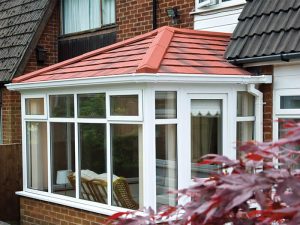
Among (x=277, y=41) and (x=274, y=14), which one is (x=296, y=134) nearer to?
(x=277, y=41)

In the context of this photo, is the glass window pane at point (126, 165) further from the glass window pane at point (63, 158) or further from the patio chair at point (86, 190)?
the glass window pane at point (63, 158)

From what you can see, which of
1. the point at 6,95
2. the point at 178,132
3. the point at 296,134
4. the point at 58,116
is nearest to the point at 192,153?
the point at 178,132

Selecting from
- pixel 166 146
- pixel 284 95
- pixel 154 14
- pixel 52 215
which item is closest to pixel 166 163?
pixel 166 146

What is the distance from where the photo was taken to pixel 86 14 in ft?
39.0

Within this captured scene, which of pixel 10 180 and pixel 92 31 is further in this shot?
pixel 92 31

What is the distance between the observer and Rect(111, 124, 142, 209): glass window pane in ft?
22.6

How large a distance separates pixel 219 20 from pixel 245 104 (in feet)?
6.19

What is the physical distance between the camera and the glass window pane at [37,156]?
8883 mm

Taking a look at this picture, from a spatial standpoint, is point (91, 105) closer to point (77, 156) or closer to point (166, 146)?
point (77, 156)

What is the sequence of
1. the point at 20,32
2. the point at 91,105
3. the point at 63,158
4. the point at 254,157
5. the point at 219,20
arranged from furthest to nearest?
the point at 20,32 → the point at 219,20 → the point at 63,158 → the point at 91,105 → the point at 254,157

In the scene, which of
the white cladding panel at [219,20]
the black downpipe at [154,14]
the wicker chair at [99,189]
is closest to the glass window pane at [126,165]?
the wicker chair at [99,189]

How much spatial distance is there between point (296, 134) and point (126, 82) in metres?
4.48

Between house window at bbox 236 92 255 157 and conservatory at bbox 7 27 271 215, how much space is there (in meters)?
0.01

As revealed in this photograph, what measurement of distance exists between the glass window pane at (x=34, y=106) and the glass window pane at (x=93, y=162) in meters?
1.19
